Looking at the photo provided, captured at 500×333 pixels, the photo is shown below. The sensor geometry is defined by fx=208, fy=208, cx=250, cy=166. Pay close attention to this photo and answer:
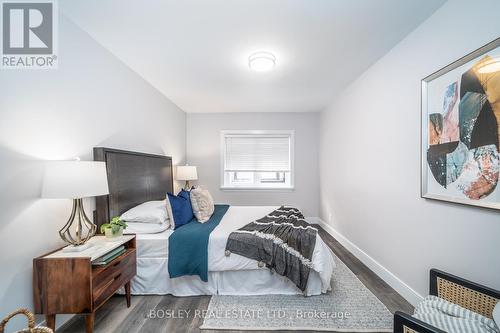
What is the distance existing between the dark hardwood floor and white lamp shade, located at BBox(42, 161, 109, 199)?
45.7 inches

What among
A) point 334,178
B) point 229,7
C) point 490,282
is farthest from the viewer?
point 334,178

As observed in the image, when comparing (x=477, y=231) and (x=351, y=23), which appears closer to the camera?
(x=477, y=231)

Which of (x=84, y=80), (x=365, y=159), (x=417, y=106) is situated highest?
(x=84, y=80)

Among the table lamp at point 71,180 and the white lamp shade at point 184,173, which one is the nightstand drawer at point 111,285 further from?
the white lamp shade at point 184,173

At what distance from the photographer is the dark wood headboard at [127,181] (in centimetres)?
207

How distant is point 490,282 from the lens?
4.38ft

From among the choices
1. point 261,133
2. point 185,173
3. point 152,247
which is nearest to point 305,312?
point 152,247

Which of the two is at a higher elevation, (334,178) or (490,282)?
(334,178)

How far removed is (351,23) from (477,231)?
186 centimetres

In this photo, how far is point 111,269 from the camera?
1.65 m

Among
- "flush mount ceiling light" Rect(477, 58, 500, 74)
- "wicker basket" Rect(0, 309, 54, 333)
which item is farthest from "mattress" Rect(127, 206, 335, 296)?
"flush mount ceiling light" Rect(477, 58, 500, 74)

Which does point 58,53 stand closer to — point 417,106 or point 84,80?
point 84,80

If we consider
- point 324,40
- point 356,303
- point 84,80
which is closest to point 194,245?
point 356,303

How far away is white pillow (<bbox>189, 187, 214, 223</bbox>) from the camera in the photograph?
2689 mm
